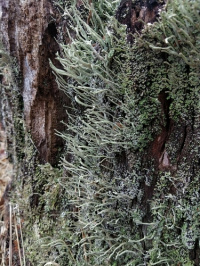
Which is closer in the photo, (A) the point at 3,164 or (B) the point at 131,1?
(B) the point at 131,1

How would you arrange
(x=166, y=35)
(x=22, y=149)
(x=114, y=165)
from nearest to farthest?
(x=166, y=35)
(x=114, y=165)
(x=22, y=149)

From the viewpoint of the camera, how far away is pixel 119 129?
1022mm

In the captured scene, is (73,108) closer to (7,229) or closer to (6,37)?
(6,37)

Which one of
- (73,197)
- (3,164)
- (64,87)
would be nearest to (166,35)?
(64,87)

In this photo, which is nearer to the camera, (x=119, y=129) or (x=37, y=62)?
(x=119, y=129)

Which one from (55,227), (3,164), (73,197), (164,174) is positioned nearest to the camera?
(164,174)

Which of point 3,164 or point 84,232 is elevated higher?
point 3,164

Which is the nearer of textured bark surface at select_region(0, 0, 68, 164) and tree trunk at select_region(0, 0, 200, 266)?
tree trunk at select_region(0, 0, 200, 266)

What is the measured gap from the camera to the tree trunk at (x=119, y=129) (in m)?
0.90

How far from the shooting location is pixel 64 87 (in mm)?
1281

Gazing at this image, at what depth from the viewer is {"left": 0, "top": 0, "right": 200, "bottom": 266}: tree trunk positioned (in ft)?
2.95

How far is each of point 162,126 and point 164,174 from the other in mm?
168

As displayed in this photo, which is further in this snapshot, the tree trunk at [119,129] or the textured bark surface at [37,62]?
the textured bark surface at [37,62]

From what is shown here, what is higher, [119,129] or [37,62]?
[37,62]
